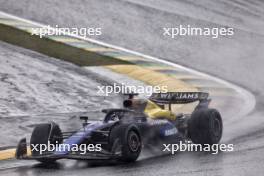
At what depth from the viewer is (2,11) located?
21.0 meters

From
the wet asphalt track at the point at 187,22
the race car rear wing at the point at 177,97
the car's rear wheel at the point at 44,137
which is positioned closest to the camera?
the car's rear wheel at the point at 44,137

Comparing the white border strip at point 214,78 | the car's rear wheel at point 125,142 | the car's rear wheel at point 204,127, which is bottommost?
the car's rear wheel at point 125,142

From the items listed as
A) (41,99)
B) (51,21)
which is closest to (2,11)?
(51,21)

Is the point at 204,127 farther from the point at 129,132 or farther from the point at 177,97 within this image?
the point at 129,132

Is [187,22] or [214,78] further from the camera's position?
[187,22]

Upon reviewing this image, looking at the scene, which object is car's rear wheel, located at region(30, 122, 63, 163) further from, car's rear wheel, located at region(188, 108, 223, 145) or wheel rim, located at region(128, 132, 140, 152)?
car's rear wheel, located at region(188, 108, 223, 145)

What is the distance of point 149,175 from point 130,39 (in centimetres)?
1231

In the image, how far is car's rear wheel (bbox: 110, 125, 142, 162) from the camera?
9.45 meters

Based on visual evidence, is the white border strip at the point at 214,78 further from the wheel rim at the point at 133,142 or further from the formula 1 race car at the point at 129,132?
the wheel rim at the point at 133,142

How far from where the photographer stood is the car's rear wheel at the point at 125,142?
9445 millimetres

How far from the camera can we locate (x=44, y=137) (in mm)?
9914

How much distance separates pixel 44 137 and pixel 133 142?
133 cm

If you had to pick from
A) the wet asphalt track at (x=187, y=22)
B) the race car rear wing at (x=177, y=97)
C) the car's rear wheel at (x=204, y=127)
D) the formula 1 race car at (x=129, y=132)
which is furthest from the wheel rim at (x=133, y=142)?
the wet asphalt track at (x=187, y=22)

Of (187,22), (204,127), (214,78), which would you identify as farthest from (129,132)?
(187,22)
